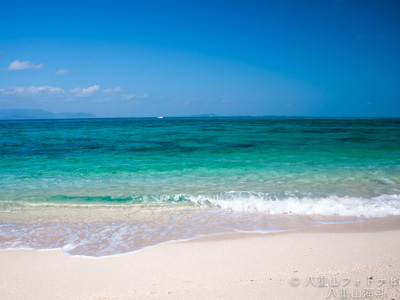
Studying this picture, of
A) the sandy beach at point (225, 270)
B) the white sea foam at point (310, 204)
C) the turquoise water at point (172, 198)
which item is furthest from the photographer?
the white sea foam at point (310, 204)

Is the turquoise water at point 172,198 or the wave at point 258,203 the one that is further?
the wave at point 258,203

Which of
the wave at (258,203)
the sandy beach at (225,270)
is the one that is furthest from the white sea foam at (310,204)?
the sandy beach at (225,270)

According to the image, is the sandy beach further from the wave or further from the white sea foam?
the wave

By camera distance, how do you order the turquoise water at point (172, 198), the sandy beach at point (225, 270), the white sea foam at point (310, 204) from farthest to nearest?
the white sea foam at point (310, 204) < the turquoise water at point (172, 198) < the sandy beach at point (225, 270)

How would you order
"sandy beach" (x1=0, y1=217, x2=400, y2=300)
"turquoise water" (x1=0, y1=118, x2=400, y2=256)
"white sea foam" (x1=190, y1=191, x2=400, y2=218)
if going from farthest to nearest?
"white sea foam" (x1=190, y1=191, x2=400, y2=218) → "turquoise water" (x1=0, y1=118, x2=400, y2=256) → "sandy beach" (x1=0, y1=217, x2=400, y2=300)

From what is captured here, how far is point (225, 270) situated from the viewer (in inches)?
149

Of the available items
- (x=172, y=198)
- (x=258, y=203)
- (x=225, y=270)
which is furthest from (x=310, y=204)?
(x=225, y=270)

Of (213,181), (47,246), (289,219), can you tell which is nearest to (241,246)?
(289,219)

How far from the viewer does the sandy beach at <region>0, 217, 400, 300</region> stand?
10.6 ft

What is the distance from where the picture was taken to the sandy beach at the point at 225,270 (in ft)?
10.6

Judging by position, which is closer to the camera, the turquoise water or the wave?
the turquoise water

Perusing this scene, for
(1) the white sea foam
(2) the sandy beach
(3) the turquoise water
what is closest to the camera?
(2) the sandy beach

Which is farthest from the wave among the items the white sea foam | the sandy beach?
the sandy beach

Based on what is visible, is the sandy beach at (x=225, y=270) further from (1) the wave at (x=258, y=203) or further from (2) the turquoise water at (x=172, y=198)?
(1) the wave at (x=258, y=203)
